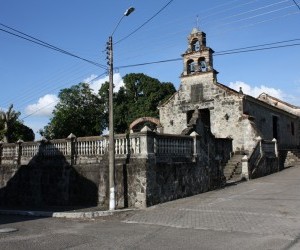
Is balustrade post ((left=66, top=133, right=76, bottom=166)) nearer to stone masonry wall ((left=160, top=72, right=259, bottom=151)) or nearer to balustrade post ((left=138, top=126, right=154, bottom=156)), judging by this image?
balustrade post ((left=138, top=126, right=154, bottom=156))

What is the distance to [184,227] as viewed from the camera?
37.3ft

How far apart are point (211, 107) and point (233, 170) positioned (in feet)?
24.7

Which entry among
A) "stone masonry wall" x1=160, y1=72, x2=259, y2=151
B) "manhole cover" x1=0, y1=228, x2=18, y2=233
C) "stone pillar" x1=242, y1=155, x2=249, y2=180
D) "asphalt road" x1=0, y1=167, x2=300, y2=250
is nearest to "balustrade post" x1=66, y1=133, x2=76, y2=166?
"asphalt road" x1=0, y1=167, x2=300, y2=250

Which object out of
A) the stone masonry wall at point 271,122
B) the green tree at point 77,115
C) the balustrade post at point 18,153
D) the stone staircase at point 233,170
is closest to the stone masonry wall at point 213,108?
the stone masonry wall at point 271,122

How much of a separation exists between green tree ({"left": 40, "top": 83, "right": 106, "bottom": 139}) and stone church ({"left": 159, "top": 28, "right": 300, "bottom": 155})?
17828 mm

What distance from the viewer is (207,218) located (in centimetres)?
1236

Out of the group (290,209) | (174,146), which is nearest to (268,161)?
(174,146)

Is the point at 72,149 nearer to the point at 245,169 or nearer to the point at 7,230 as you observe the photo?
the point at 7,230

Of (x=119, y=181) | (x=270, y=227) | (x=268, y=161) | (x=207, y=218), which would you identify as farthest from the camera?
(x=268, y=161)

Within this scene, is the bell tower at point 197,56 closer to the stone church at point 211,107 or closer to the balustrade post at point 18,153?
the stone church at point 211,107

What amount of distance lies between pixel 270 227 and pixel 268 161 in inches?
661

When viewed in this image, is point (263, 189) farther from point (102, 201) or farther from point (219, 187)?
point (102, 201)

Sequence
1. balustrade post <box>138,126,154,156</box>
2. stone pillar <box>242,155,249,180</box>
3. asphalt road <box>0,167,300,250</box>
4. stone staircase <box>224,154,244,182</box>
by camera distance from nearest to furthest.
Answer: asphalt road <box>0,167,300,250</box>
balustrade post <box>138,126,154,156</box>
stone pillar <box>242,155,249,180</box>
stone staircase <box>224,154,244,182</box>

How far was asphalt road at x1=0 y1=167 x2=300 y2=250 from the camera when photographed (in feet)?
30.1
